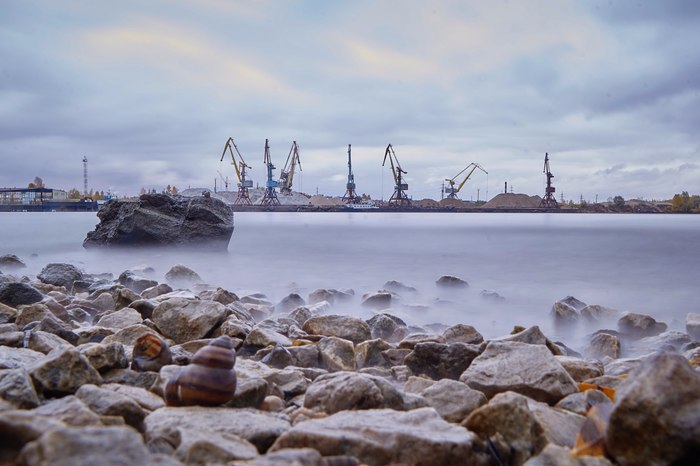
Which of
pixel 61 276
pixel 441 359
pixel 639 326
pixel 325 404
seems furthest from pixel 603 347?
pixel 61 276

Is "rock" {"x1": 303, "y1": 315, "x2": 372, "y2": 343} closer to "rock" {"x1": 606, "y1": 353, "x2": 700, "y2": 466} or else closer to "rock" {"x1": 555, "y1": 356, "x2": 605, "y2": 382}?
"rock" {"x1": 555, "y1": 356, "x2": 605, "y2": 382}

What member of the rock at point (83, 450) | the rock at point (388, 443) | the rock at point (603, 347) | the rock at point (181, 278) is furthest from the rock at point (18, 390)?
the rock at point (181, 278)

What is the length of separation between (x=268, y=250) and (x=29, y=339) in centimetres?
1816

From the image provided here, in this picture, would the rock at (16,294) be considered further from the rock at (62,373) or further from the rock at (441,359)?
the rock at (441,359)

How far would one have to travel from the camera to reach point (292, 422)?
249 centimetres

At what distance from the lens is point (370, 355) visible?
435 centimetres

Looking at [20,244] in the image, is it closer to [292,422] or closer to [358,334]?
[358,334]

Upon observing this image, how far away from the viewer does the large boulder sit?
50.0 feet

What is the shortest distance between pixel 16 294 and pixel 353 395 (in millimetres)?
4702

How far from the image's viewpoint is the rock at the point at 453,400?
2623 millimetres

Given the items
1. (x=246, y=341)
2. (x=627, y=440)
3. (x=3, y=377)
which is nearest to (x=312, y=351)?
(x=246, y=341)

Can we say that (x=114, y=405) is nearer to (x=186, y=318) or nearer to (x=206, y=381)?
(x=206, y=381)

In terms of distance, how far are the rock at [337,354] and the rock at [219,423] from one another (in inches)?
67.8

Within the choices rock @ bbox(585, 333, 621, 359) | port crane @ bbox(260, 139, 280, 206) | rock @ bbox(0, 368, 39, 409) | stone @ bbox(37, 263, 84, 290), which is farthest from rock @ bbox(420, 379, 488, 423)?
port crane @ bbox(260, 139, 280, 206)
